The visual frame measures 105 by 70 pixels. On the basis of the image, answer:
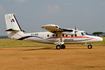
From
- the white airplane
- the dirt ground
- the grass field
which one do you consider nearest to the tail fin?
the white airplane

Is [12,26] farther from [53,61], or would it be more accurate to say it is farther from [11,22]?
[53,61]

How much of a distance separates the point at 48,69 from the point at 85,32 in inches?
563

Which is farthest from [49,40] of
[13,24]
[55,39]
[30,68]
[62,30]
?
[30,68]

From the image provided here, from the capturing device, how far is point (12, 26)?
69.4ft

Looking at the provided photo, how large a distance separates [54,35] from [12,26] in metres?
7.05

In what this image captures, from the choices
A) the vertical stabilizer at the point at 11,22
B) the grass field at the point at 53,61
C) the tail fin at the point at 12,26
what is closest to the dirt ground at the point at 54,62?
the grass field at the point at 53,61

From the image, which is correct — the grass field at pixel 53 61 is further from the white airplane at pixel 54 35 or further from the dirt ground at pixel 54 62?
the white airplane at pixel 54 35

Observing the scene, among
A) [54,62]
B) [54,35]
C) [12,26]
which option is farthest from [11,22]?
[54,62]

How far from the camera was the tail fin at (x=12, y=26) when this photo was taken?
69.2 feet

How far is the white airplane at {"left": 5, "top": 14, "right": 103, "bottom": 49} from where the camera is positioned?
19078 mm

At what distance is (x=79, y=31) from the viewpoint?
19.9m

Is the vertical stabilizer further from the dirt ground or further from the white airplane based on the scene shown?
the dirt ground

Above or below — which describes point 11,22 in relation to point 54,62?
above

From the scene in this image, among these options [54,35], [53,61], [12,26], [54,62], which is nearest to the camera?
[54,62]
